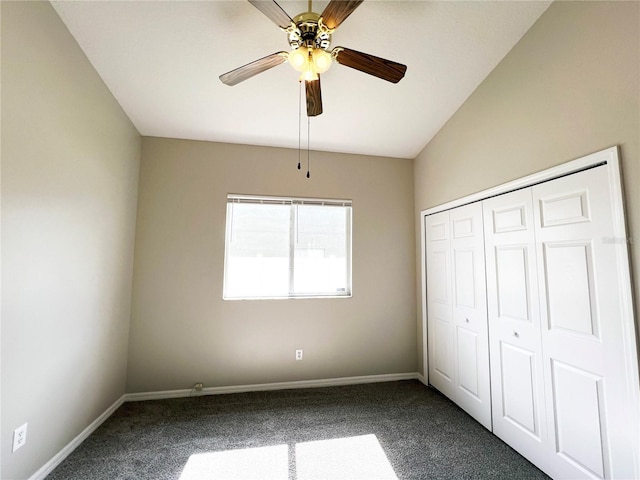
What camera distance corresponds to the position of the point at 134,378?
9.05ft

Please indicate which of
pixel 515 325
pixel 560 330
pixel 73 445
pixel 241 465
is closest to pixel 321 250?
pixel 515 325

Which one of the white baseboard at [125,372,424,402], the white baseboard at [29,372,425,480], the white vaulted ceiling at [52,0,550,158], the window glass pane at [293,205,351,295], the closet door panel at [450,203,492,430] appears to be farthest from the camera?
the window glass pane at [293,205,351,295]

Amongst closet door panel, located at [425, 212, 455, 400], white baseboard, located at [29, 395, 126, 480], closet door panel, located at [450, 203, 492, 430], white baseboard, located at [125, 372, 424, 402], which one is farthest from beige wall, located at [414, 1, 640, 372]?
white baseboard, located at [29, 395, 126, 480]

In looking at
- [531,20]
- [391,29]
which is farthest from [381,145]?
[531,20]

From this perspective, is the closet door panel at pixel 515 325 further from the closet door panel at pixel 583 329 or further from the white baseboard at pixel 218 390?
the white baseboard at pixel 218 390

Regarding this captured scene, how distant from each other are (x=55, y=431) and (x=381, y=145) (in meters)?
3.61

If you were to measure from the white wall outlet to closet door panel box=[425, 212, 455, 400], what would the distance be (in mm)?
3165

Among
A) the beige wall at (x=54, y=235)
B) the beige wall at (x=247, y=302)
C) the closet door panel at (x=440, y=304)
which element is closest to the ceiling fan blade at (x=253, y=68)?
the beige wall at (x=54, y=235)

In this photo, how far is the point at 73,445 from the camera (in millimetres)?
2004

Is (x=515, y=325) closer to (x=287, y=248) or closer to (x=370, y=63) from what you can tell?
(x=370, y=63)

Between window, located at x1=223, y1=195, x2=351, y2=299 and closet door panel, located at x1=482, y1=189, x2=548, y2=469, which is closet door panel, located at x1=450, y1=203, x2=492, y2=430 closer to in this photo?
closet door panel, located at x1=482, y1=189, x2=548, y2=469

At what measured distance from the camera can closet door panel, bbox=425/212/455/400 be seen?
9.23 ft

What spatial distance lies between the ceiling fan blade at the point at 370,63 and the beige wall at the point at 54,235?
1680 millimetres

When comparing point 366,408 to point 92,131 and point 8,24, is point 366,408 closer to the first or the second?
point 92,131
